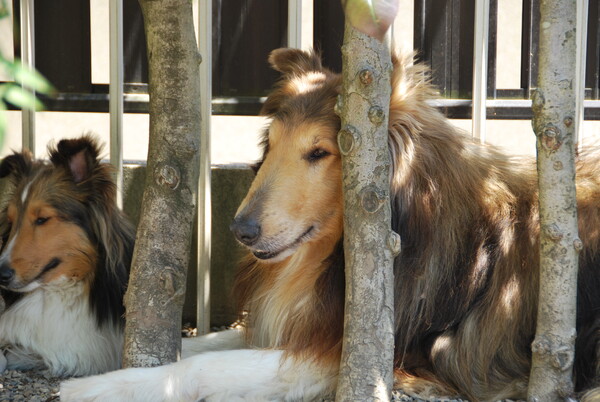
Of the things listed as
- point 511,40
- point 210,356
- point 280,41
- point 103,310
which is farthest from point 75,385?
point 511,40

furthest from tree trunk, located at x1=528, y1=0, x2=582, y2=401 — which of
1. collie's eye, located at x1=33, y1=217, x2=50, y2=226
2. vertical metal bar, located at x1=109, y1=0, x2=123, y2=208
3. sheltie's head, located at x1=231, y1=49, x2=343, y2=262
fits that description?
collie's eye, located at x1=33, y1=217, x2=50, y2=226

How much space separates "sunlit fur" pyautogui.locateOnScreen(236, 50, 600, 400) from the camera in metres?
2.78

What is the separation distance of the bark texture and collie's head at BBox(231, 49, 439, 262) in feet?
1.23

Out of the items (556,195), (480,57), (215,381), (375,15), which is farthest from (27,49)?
Result: (375,15)

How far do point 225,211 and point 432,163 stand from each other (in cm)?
156

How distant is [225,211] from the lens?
4094mm

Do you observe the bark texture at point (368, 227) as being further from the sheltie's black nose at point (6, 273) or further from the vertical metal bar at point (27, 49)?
the vertical metal bar at point (27, 49)

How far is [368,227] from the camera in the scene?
2.37 meters

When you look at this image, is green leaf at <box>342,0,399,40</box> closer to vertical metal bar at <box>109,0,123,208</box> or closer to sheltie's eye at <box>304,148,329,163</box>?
sheltie's eye at <box>304,148,329,163</box>

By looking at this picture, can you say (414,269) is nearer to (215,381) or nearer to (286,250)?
(286,250)

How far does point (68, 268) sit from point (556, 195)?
2195 millimetres

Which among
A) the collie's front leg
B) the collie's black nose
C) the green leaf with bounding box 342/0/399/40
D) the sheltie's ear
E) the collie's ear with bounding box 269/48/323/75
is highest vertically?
the collie's ear with bounding box 269/48/323/75

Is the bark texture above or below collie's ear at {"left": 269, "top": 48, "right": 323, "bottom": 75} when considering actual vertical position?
below

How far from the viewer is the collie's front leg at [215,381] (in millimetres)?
2699
